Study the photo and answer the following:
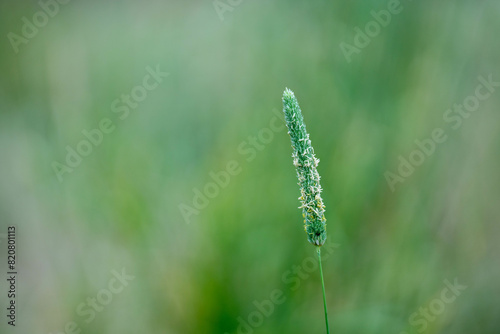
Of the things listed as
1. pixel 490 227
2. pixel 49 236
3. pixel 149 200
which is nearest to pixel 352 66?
pixel 490 227

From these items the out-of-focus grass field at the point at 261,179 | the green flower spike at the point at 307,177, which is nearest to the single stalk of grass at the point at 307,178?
the green flower spike at the point at 307,177

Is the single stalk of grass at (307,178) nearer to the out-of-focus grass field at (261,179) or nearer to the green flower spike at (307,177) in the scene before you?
the green flower spike at (307,177)

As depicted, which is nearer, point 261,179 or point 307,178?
point 307,178

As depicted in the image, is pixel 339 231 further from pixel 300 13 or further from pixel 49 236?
pixel 49 236

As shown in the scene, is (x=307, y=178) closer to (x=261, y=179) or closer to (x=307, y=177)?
(x=307, y=177)

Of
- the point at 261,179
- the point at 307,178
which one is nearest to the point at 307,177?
the point at 307,178

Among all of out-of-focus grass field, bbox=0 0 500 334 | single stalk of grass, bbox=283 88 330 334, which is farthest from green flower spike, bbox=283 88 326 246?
out-of-focus grass field, bbox=0 0 500 334
